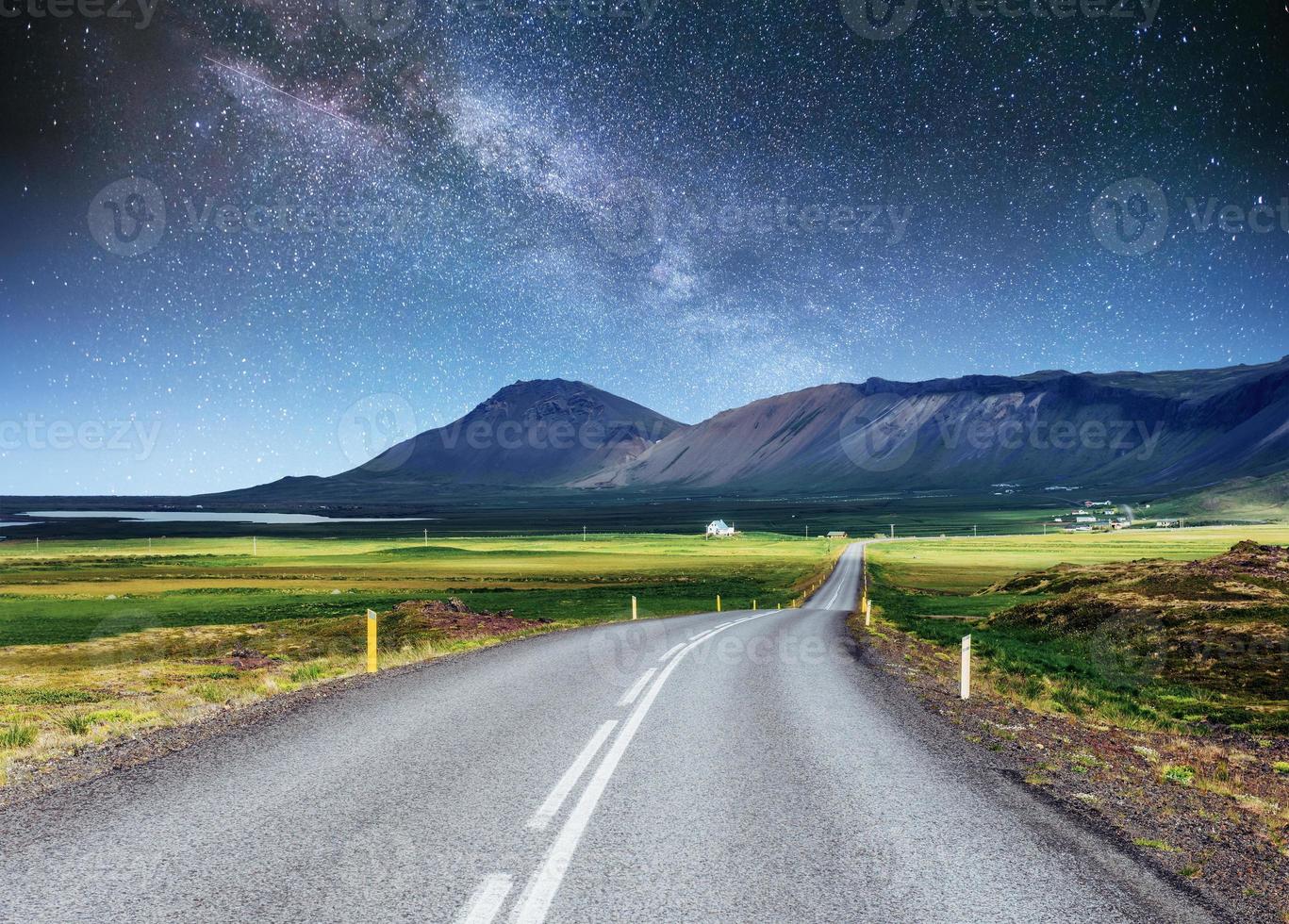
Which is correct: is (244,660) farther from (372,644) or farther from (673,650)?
(673,650)

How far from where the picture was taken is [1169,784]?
318 inches

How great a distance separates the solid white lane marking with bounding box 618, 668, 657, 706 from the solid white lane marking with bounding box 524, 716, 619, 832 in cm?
170

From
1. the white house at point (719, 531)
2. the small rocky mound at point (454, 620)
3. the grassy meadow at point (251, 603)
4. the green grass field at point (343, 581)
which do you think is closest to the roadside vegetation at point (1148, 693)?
the grassy meadow at point (251, 603)

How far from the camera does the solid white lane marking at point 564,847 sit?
4.45 metres

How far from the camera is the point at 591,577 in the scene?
75.4 meters

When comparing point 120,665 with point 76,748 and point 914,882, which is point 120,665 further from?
point 914,882

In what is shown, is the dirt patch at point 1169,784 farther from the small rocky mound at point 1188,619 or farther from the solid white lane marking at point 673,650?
the small rocky mound at point 1188,619

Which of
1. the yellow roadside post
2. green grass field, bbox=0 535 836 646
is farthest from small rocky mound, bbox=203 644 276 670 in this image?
green grass field, bbox=0 535 836 646

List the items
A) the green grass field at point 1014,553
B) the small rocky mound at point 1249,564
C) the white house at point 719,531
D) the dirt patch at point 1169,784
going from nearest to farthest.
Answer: the dirt patch at point 1169,784
the small rocky mound at point 1249,564
the green grass field at point 1014,553
the white house at point 719,531

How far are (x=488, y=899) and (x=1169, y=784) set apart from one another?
24.8 feet

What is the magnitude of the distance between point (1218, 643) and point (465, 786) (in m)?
29.2

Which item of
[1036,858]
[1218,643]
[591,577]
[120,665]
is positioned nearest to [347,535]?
[591,577]

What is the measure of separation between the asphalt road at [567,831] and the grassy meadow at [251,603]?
132 inches

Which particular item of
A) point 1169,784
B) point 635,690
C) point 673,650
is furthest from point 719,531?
point 1169,784
